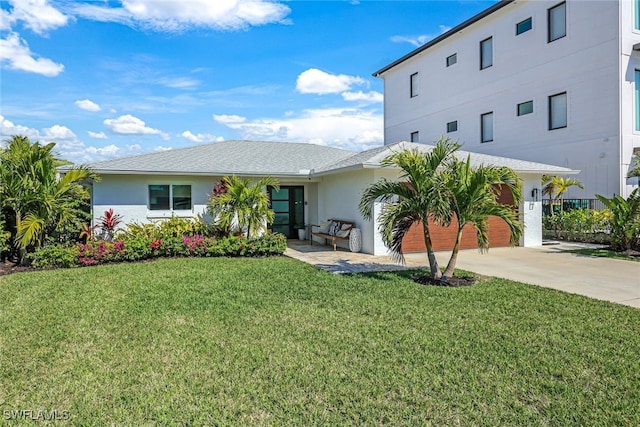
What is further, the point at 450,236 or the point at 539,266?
the point at 450,236

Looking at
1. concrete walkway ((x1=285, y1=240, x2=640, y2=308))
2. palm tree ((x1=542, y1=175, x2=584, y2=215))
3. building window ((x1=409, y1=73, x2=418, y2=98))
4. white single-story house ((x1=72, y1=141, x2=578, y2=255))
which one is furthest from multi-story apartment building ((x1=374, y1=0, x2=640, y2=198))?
concrete walkway ((x1=285, y1=240, x2=640, y2=308))

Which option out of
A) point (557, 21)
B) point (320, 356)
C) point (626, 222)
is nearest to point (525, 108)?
point (557, 21)

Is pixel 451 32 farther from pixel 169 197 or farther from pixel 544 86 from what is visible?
pixel 169 197

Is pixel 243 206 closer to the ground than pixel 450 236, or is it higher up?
higher up

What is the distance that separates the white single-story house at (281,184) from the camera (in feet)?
43.4

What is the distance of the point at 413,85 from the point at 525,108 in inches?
359

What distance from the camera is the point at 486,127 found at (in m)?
21.7

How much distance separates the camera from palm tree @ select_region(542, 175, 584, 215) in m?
15.6

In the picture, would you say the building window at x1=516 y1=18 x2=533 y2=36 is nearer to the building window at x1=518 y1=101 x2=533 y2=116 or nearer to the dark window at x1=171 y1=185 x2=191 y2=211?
the building window at x1=518 y1=101 x2=533 y2=116

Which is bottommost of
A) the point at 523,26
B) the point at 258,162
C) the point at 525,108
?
the point at 258,162

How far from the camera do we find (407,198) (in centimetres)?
873

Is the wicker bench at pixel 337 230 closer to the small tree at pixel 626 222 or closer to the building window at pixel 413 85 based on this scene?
the small tree at pixel 626 222

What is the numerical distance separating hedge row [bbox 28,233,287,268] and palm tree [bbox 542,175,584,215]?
425 inches

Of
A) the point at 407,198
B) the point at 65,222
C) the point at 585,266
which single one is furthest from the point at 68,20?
the point at 585,266
